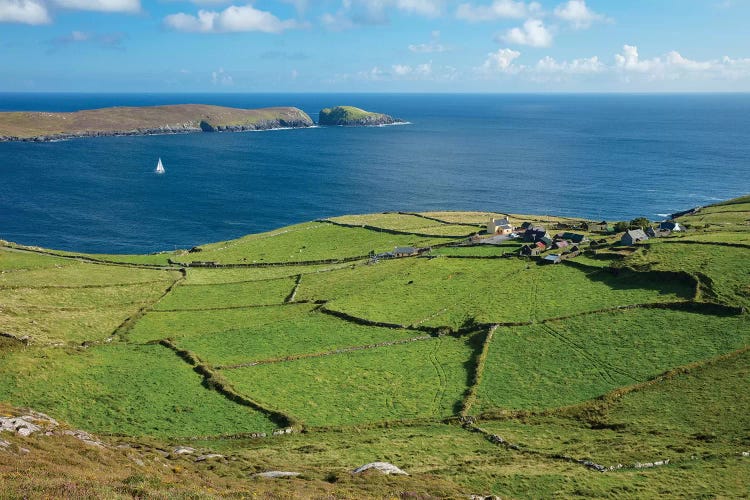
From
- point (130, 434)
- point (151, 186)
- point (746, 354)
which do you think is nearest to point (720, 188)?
point (746, 354)

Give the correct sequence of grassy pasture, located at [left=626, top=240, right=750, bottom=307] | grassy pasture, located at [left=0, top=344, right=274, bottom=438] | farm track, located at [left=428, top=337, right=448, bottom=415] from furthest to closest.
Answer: grassy pasture, located at [left=626, top=240, right=750, bottom=307], farm track, located at [left=428, top=337, right=448, bottom=415], grassy pasture, located at [left=0, top=344, right=274, bottom=438]

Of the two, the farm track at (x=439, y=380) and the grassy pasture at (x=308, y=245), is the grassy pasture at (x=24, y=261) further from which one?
the farm track at (x=439, y=380)

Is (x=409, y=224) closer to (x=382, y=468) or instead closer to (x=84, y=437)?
(x=382, y=468)

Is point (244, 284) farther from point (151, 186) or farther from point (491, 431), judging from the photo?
point (151, 186)

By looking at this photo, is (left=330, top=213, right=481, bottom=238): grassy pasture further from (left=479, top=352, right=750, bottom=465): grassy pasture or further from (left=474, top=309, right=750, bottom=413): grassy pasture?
(left=479, top=352, right=750, bottom=465): grassy pasture

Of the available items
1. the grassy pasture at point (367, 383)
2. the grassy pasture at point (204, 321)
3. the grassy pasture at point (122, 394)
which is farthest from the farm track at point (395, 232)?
the grassy pasture at point (122, 394)

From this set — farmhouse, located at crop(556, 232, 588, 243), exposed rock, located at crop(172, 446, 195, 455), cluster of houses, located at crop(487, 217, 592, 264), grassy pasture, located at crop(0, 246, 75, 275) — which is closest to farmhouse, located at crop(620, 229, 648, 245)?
farmhouse, located at crop(556, 232, 588, 243)
